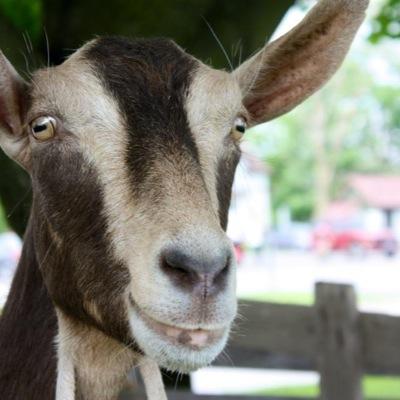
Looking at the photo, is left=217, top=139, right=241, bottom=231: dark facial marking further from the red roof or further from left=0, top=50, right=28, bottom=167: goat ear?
the red roof

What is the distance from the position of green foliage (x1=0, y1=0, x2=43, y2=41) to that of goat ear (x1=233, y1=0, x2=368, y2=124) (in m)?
2.23

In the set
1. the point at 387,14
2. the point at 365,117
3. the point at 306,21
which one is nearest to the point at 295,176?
the point at 365,117

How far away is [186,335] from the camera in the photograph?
9.87 ft

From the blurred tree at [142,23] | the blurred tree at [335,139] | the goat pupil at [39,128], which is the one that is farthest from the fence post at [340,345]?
the blurred tree at [335,139]

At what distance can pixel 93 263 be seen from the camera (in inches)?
131

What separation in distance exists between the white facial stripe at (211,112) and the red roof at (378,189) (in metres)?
67.4

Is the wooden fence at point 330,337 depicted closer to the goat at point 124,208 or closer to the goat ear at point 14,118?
the goat at point 124,208

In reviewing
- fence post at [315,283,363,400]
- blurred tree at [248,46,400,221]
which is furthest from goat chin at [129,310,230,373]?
blurred tree at [248,46,400,221]

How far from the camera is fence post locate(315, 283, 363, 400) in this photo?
22.4 ft

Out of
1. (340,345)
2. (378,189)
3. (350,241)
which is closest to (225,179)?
(340,345)

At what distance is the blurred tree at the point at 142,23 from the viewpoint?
584 centimetres

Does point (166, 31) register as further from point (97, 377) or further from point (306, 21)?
point (97, 377)

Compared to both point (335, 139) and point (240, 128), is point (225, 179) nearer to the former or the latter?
point (240, 128)

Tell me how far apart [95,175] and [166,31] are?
2.67 meters
